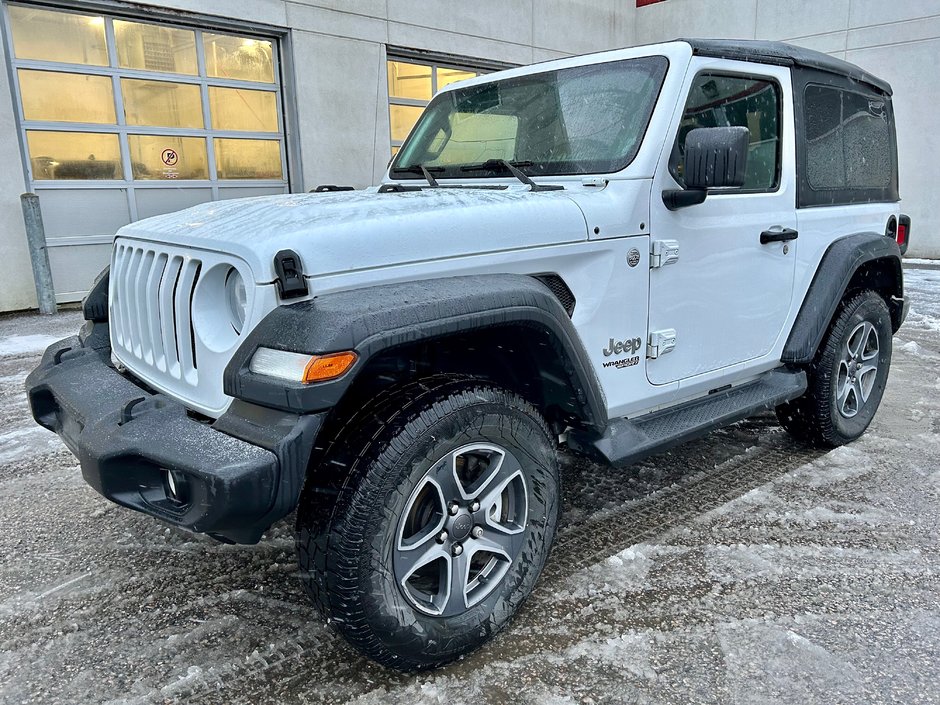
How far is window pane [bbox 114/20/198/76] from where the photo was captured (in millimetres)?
8359

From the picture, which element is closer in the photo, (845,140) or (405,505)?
(405,505)

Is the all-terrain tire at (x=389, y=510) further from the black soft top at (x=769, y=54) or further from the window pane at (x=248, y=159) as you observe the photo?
the window pane at (x=248, y=159)

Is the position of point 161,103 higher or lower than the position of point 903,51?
lower

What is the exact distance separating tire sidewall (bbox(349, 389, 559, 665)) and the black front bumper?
0.27 metres

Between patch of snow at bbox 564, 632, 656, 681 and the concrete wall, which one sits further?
the concrete wall

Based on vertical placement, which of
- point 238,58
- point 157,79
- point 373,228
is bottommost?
point 373,228

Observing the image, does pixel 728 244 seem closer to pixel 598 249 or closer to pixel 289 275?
pixel 598 249

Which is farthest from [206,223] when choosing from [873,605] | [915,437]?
[915,437]

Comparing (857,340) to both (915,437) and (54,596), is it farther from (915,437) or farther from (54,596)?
(54,596)

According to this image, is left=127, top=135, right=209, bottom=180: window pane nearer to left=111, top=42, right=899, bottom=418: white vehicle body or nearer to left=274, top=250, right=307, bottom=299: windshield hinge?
left=111, top=42, right=899, bottom=418: white vehicle body

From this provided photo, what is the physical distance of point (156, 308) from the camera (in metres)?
2.38

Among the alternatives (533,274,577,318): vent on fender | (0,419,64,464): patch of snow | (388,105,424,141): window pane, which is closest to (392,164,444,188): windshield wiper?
(533,274,577,318): vent on fender

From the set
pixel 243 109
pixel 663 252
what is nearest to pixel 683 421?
pixel 663 252

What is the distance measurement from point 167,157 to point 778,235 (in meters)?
7.89
